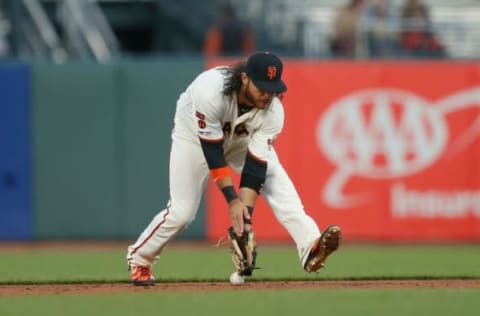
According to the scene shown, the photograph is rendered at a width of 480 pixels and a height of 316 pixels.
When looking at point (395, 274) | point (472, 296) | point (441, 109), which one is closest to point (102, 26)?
point (441, 109)

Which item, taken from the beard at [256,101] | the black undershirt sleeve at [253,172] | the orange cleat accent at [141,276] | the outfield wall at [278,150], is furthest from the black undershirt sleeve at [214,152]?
the outfield wall at [278,150]

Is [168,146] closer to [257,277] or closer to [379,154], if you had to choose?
[379,154]

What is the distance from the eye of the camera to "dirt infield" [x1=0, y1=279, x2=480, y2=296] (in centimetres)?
894

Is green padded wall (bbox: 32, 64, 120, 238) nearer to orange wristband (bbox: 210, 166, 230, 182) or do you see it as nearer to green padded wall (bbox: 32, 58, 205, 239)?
green padded wall (bbox: 32, 58, 205, 239)

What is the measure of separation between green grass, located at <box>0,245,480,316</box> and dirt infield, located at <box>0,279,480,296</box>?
28cm

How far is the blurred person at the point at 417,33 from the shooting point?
55.3 feet

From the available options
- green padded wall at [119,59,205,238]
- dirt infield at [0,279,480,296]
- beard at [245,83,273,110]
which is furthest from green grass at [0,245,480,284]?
beard at [245,83,273,110]

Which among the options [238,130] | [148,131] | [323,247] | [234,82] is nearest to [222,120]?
[238,130]

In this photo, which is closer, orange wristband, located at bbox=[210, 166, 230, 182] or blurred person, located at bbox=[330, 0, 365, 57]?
orange wristband, located at bbox=[210, 166, 230, 182]

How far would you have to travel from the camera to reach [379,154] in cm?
1577

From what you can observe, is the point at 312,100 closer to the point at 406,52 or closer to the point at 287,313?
the point at 406,52

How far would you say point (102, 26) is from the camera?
63.1 feet

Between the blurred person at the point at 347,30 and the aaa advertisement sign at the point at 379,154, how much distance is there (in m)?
0.80

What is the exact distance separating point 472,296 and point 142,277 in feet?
8.29
